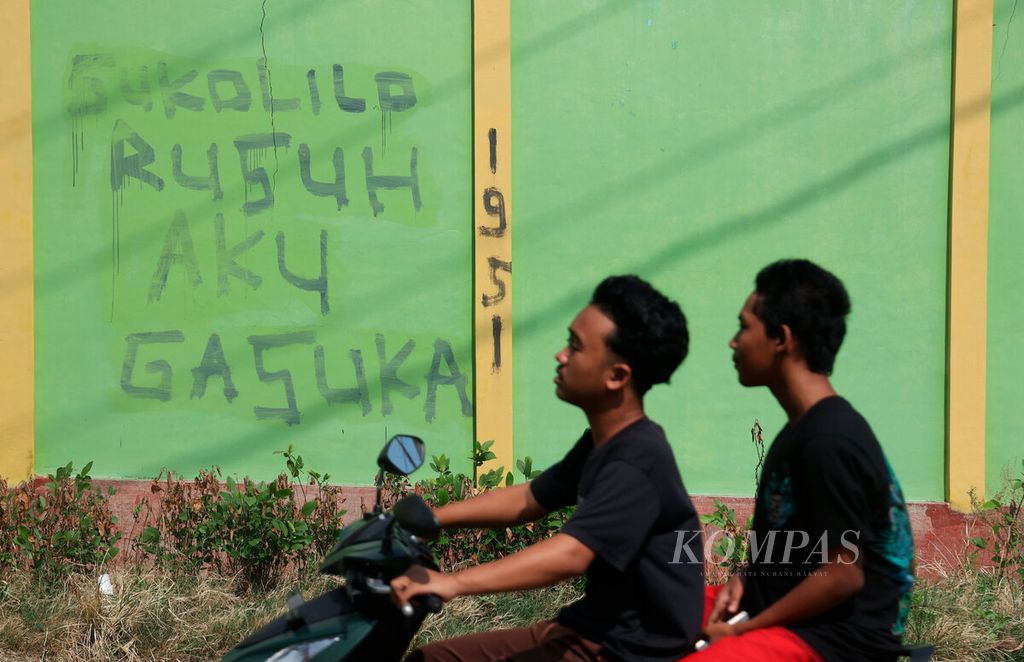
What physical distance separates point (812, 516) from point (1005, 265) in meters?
3.48

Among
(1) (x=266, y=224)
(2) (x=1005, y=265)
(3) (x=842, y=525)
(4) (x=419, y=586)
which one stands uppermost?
(1) (x=266, y=224)

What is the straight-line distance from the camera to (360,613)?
2.36 metres

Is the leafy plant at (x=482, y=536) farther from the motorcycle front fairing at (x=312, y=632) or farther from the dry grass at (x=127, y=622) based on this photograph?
the motorcycle front fairing at (x=312, y=632)

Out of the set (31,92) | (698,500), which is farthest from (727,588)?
(31,92)

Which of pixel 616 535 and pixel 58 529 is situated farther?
pixel 58 529

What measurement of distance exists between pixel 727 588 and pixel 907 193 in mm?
3304

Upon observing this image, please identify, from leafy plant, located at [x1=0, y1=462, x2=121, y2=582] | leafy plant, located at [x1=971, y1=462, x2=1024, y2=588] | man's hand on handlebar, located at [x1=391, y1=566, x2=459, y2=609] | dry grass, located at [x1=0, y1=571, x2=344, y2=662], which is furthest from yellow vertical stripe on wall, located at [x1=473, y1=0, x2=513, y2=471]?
man's hand on handlebar, located at [x1=391, y1=566, x2=459, y2=609]

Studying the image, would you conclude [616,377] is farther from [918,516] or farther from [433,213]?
[918,516]

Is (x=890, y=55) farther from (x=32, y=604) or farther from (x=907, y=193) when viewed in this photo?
(x=32, y=604)

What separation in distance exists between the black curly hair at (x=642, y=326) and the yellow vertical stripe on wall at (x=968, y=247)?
3277 mm

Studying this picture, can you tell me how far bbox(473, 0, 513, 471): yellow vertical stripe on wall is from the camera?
533cm

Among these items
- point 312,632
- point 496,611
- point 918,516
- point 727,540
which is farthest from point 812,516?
point 918,516

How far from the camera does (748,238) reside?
17.7 feet

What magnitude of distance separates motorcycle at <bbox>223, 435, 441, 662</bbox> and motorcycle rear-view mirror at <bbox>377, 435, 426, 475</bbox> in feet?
0.40
